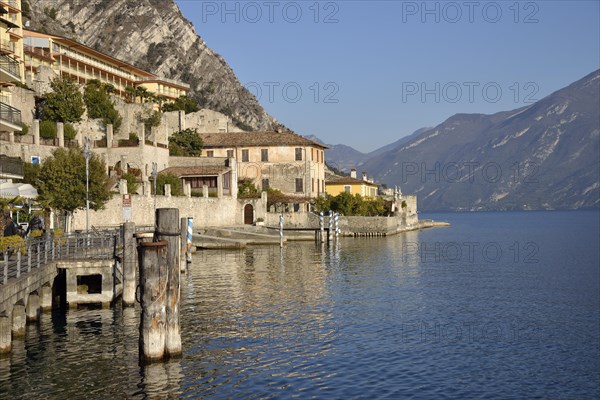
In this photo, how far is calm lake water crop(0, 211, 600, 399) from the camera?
68.8ft

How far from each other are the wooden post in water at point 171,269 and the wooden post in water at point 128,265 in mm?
11115

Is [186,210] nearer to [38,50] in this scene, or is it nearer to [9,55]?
[9,55]

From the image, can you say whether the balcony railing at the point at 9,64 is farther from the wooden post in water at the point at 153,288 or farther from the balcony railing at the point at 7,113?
the wooden post in water at the point at 153,288

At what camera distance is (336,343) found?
2684 cm

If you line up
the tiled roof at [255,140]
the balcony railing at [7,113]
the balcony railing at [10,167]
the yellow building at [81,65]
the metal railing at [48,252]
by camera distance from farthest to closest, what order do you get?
the tiled roof at [255,140]
the yellow building at [81,65]
the balcony railing at [7,113]
the balcony railing at [10,167]
the metal railing at [48,252]

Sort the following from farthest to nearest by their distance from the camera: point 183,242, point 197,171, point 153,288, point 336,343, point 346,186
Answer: point 346,186, point 197,171, point 183,242, point 336,343, point 153,288

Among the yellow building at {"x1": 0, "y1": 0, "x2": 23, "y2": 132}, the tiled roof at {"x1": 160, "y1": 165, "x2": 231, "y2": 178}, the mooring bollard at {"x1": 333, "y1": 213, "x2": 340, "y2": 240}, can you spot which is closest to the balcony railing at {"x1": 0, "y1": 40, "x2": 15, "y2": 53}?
the yellow building at {"x1": 0, "y1": 0, "x2": 23, "y2": 132}

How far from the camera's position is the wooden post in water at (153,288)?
2025 cm

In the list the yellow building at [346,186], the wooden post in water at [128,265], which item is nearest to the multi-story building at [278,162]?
the yellow building at [346,186]

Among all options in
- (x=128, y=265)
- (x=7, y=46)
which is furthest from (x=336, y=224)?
(x=128, y=265)

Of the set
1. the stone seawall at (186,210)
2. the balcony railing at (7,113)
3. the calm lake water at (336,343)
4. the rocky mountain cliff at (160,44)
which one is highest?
the rocky mountain cliff at (160,44)

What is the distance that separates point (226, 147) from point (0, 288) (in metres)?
80.1

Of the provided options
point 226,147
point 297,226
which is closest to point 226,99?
point 226,147

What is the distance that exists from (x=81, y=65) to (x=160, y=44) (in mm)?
65181
